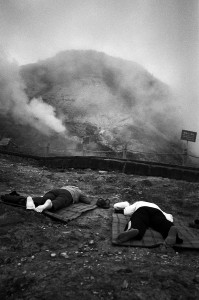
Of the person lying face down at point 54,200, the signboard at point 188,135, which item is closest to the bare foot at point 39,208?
the person lying face down at point 54,200

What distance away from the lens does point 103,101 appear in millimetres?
42969

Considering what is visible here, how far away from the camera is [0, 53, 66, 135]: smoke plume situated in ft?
113

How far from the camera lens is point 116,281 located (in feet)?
7.36

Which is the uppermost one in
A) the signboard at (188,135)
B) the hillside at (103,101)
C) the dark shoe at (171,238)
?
the hillside at (103,101)

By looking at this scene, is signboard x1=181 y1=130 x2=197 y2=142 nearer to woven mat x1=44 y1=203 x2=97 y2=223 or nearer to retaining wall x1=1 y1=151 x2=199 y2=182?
retaining wall x1=1 y1=151 x2=199 y2=182

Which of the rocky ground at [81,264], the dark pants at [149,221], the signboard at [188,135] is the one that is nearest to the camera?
the rocky ground at [81,264]

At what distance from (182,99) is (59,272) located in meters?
47.3

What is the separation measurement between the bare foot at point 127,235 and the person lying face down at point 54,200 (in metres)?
1.74

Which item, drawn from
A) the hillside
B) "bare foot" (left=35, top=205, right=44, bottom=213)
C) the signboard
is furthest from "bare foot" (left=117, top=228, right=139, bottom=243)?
the hillside

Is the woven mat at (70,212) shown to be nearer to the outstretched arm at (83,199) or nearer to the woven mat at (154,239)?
the outstretched arm at (83,199)

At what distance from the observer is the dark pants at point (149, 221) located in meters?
3.58

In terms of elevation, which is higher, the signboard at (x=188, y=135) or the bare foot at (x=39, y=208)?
the signboard at (x=188, y=135)

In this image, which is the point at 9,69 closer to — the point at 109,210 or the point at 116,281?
the point at 109,210

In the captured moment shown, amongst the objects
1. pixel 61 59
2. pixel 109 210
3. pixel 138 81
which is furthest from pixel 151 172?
pixel 61 59
